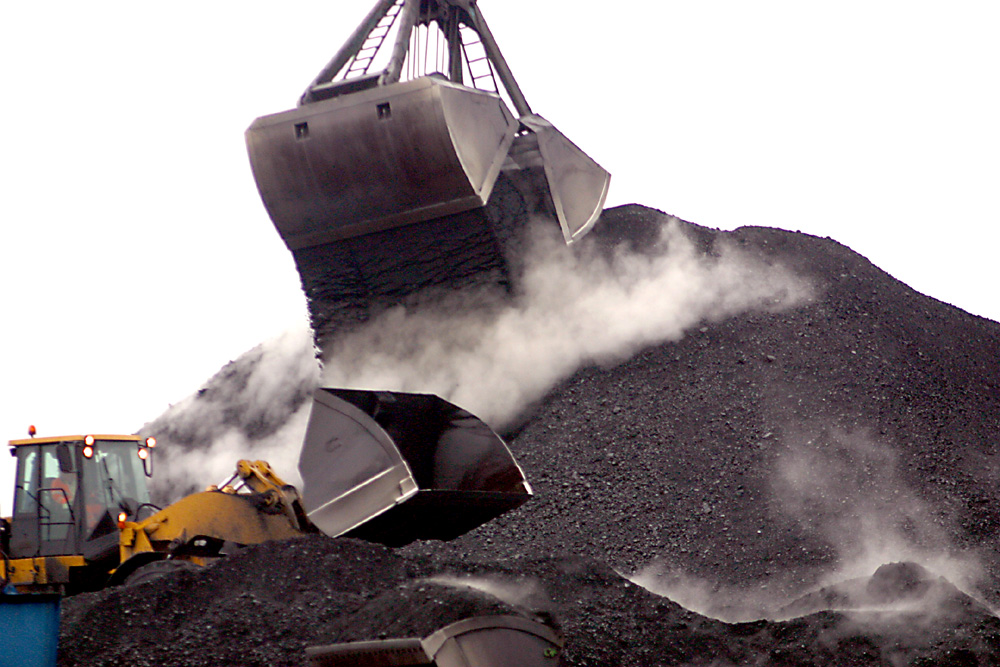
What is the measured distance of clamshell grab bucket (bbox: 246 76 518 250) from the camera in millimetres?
7293

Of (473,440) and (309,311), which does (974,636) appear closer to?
(473,440)

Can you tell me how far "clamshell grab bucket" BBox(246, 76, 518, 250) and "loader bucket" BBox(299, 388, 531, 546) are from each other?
6.60ft

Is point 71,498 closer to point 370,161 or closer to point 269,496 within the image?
point 269,496

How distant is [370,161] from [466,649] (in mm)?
4021

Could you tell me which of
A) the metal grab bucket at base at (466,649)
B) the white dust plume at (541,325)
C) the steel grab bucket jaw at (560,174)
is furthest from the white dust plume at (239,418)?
the metal grab bucket at base at (466,649)

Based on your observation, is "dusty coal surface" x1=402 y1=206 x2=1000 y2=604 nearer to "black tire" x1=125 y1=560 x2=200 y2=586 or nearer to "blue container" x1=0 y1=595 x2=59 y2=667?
"black tire" x1=125 y1=560 x2=200 y2=586

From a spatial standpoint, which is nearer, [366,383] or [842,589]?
[842,589]

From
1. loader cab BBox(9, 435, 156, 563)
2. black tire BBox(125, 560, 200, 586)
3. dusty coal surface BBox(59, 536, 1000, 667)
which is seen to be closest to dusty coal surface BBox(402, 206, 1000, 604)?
dusty coal surface BBox(59, 536, 1000, 667)

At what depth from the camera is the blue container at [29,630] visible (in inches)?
180

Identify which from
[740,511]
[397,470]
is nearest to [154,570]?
[397,470]

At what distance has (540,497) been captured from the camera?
7.46 metres

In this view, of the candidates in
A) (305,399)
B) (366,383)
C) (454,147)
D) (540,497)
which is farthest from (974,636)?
(305,399)

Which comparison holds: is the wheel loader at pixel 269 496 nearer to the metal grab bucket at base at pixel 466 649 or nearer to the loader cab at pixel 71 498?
the loader cab at pixel 71 498

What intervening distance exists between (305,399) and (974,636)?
6.89 m
